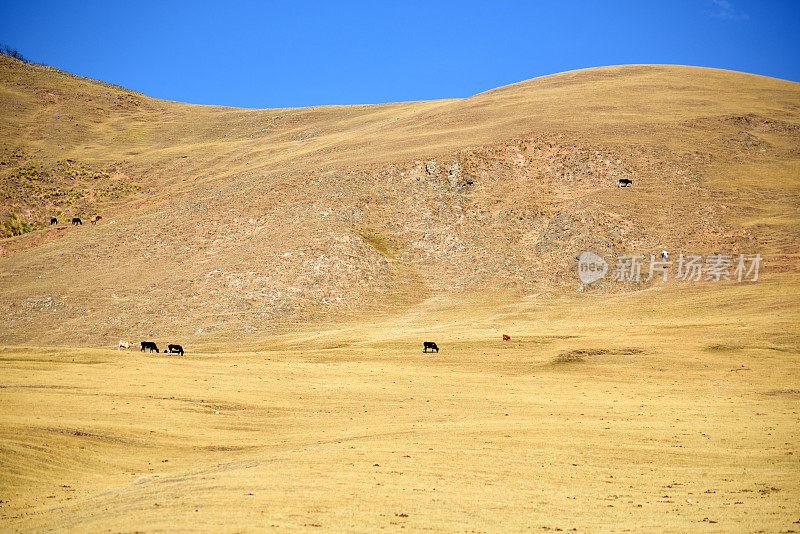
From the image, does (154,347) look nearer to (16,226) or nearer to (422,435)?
(422,435)

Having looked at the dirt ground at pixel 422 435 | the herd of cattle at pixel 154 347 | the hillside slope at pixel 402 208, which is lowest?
the dirt ground at pixel 422 435

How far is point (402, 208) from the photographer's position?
64875 mm

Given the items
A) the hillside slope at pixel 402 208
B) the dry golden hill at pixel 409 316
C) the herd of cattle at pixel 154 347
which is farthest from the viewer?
the hillside slope at pixel 402 208

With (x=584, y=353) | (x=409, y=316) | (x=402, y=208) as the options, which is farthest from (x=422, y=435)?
(x=402, y=208)

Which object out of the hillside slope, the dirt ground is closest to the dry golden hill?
the dirt ground

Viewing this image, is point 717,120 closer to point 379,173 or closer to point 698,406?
point 379,173

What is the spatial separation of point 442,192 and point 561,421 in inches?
1800

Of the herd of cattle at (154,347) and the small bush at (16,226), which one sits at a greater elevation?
the small bush at (16,226)

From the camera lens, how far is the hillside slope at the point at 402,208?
2072 inches

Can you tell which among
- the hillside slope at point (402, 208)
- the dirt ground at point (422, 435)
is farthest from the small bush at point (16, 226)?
the dirt ground at point (422, 435)

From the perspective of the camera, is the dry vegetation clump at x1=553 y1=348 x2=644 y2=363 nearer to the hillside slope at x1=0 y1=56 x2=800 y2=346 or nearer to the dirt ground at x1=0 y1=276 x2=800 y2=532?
the dirt ground at x1=0 y1=276 x2=800 y2=532

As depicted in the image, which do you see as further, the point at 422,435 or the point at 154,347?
the point at 154,347

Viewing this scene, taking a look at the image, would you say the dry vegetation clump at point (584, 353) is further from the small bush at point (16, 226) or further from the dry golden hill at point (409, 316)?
the small bush at point (16, 226)

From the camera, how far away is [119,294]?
176 feet
